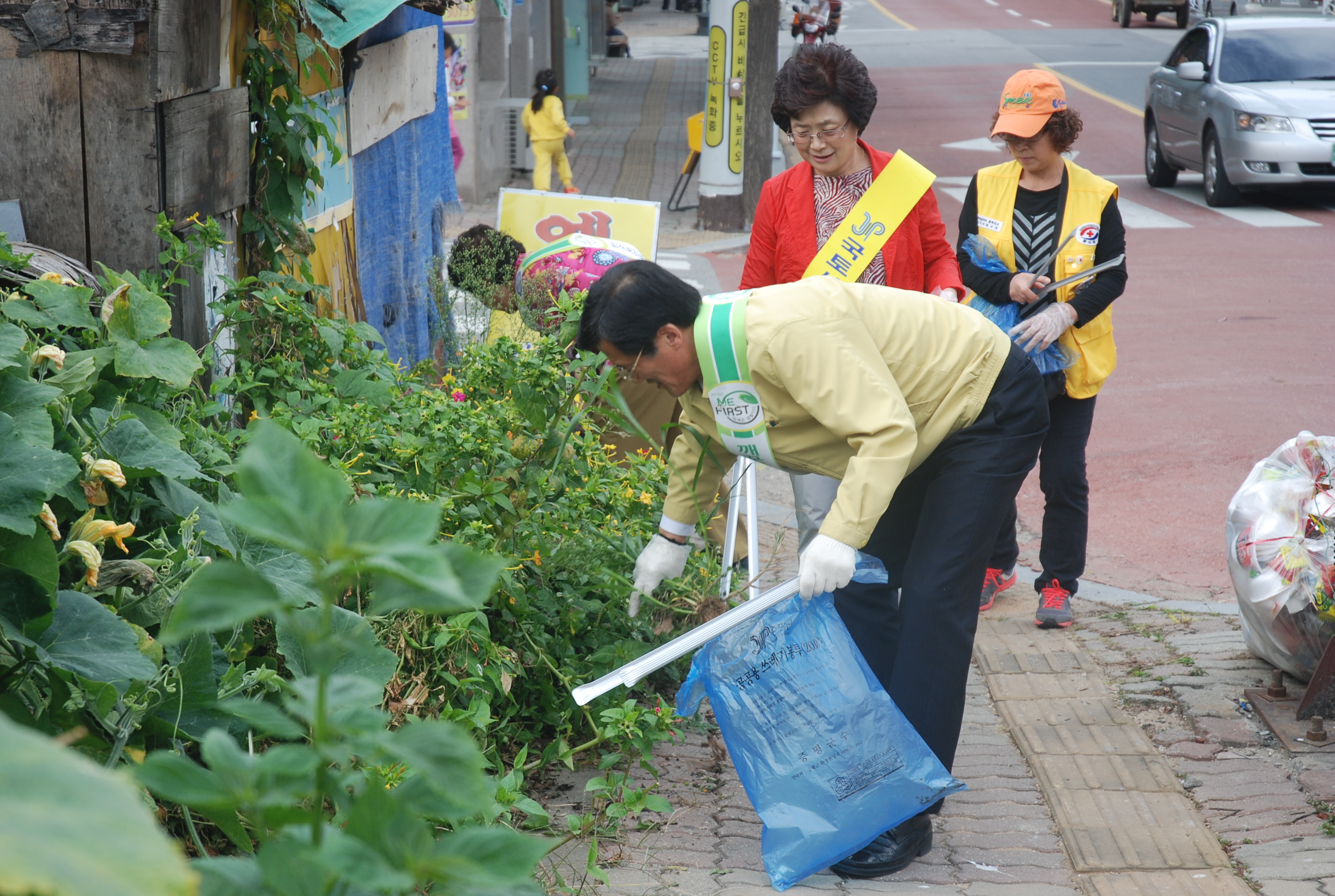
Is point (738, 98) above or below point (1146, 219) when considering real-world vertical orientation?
above

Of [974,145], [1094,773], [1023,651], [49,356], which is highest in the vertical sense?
[49,356]

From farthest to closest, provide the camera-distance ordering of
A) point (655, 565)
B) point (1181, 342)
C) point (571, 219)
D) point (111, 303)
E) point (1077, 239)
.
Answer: point (1181, 342) → point (571, 219) → point (1077, 239) → point (655, 565) → point (111, 303)

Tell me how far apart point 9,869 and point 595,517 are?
2.81 meters

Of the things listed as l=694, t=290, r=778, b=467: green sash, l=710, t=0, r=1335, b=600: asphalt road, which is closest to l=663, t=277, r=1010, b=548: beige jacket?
l=694, t=290, r=778, b=467: green sash

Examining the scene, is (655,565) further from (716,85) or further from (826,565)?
→ (716,85)

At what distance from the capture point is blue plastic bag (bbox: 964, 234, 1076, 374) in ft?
13.3

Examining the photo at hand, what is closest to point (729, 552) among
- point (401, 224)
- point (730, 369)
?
point (730, 369)

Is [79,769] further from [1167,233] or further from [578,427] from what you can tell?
[1167,233]

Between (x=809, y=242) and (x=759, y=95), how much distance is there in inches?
338

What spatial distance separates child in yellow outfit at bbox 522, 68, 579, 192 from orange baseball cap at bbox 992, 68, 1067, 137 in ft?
28.6

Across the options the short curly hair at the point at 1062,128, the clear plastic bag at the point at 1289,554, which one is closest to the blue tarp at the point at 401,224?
the short curly hair at the point at 1062,128

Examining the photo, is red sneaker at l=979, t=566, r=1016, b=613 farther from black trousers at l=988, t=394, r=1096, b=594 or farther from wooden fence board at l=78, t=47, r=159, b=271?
wooden fence board at l=78, t=47, r=159, b=271

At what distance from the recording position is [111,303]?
2.58 meters

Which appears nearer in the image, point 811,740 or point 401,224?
point 811,740
